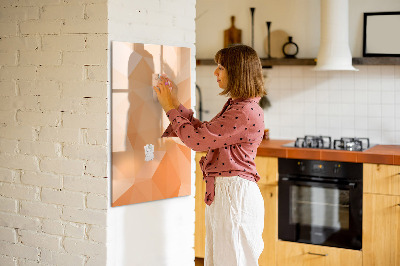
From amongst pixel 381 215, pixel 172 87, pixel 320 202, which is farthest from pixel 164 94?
pixel 381 215

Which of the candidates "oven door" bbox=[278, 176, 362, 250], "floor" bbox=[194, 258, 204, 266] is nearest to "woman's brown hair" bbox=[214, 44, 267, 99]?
"oven door" bbox=[278, 176, 362, 250]

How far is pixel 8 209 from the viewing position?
2861 mm

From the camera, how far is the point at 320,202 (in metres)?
3.83

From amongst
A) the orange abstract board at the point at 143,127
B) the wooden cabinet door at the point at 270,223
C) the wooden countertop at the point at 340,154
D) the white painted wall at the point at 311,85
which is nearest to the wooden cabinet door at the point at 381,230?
the wooden countertop at the point at 340,154

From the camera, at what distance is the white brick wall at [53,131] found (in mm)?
2553

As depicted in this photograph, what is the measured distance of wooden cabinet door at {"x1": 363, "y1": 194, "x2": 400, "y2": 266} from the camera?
3.56 meters

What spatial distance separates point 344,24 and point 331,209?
1.37 metres

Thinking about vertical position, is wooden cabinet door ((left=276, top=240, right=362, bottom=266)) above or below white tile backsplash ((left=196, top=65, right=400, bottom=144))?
below

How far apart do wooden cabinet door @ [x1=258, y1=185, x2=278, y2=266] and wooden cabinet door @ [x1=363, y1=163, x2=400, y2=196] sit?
0.64 metres

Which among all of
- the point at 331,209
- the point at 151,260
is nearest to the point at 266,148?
the point at 331,209

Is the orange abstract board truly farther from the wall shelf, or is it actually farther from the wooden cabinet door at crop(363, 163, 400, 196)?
the wall shelf

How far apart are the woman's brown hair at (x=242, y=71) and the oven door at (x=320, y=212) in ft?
4.98

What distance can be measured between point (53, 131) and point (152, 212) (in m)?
0.63

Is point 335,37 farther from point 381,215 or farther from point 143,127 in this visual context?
point 143,127
